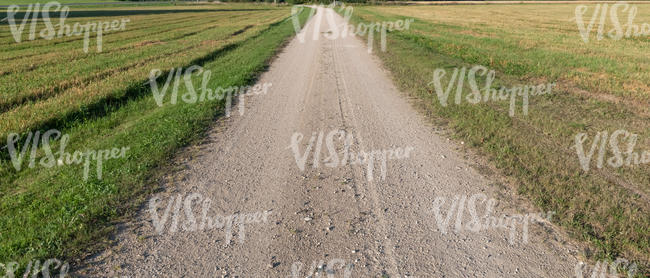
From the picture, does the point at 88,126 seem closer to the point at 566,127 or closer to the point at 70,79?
the point at 70,79

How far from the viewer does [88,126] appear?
9.16 meters

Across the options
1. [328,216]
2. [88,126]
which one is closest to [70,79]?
[88,126]

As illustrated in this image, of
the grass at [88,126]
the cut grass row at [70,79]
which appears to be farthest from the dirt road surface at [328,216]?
the cut grass row at [70,79]

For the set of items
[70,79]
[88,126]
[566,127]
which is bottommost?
[88,126]

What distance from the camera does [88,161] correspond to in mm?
6918

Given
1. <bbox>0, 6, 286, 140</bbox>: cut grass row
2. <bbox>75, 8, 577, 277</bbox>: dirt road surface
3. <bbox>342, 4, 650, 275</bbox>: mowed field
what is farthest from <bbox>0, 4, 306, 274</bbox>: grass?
<bbox>342, 4, 650, 275</bbox>: mowed field

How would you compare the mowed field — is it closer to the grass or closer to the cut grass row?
the grass

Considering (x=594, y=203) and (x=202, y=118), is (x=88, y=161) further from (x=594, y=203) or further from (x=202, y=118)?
(x=594, y=203)

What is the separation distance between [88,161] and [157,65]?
37.5 feet

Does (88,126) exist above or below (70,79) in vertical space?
below

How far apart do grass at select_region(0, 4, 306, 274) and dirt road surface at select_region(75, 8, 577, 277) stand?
1.84 ft

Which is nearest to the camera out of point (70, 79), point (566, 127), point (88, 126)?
point (566, 127)

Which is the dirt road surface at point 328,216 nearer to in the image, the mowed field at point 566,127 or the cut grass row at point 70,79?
the mowed field at point 566,127

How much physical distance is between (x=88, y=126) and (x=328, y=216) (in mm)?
7190
